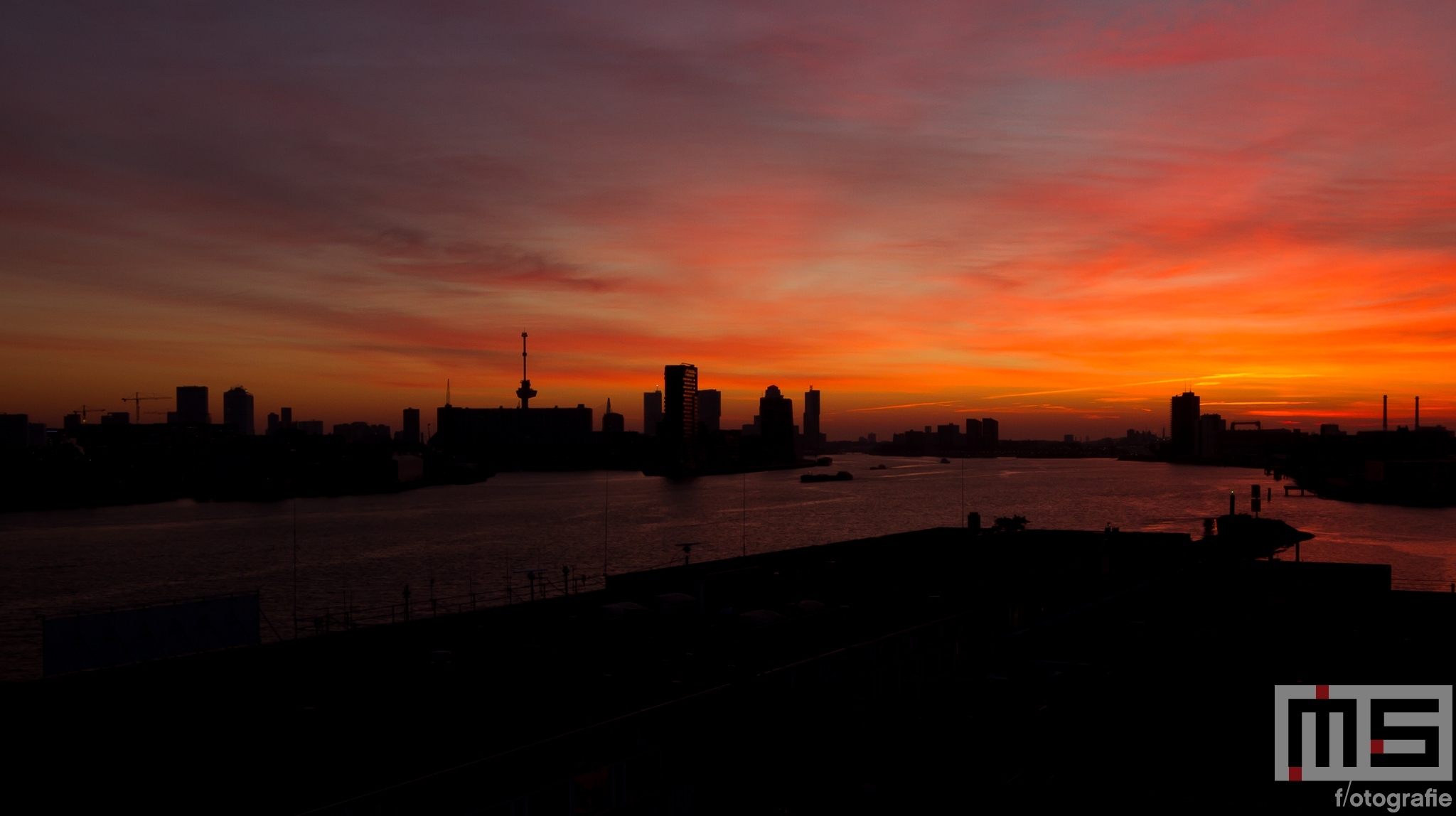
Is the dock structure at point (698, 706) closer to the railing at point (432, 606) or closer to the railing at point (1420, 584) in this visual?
the railing at point (432, 606)

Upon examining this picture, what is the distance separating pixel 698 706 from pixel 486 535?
57360mm

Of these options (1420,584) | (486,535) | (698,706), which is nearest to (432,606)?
(698,706)

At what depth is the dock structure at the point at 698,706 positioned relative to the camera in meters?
8.42

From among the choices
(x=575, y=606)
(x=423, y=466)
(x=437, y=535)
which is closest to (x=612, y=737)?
(x=575, y=606)

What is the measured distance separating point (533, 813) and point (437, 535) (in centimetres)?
5824

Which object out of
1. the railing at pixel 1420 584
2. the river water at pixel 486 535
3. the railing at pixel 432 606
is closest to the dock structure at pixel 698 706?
the river water at pixel 486 535

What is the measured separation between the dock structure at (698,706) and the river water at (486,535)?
43.6 ft

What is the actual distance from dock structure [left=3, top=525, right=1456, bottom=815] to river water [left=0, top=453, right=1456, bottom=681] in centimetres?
1329

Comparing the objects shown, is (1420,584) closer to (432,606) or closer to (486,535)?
(432,606)

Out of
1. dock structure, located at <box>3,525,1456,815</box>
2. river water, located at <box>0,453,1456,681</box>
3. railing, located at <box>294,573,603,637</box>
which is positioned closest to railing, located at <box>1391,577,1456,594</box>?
river water, located at <box>0,453,1456,681</box>

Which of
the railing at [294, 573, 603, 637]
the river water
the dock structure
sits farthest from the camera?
the river water

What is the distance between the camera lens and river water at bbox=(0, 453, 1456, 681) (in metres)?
41.9

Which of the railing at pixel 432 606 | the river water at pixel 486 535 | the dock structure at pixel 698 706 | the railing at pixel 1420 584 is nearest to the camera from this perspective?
the dock structure at pixel 698 706

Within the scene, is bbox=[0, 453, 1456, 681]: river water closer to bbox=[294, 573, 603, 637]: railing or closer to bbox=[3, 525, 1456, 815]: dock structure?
bbox=[294, 573, 603, 637]: railing
